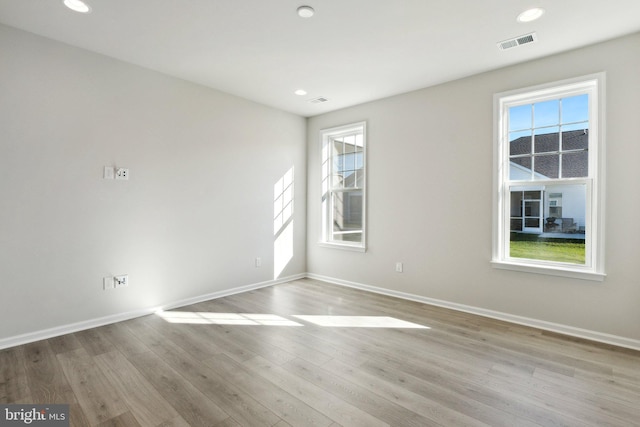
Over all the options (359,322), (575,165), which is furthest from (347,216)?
(575,165)

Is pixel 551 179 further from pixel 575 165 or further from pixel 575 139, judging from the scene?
pixel 575 139

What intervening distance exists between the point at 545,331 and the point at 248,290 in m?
3.56

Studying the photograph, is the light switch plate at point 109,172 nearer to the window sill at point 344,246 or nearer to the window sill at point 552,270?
the window sill at point 344,246

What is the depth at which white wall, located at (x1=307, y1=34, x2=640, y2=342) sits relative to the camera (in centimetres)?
281

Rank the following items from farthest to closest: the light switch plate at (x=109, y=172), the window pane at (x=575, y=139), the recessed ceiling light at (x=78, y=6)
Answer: the light switch plate at (x=109, y=172) < the window pane at (x=575, y=139) < the recessed ceiling light at (x=78, y=6)

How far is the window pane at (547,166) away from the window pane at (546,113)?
350 millimetres

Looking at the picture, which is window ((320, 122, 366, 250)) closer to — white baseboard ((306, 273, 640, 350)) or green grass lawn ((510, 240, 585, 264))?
white baseboard ((306, 273, 640, 350))

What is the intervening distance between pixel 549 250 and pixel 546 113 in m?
1.44

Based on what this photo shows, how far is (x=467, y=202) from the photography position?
3.70 metres

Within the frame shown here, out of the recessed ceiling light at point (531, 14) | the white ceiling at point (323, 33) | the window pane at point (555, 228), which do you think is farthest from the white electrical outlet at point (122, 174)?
the window pane at point (555, 228)

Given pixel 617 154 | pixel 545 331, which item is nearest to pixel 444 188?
pixel 617 154

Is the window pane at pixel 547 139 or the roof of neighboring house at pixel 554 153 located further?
the window pane at pixel 547 139

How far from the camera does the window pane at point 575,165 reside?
10.1 feet

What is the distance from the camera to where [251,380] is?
2.24 meters
